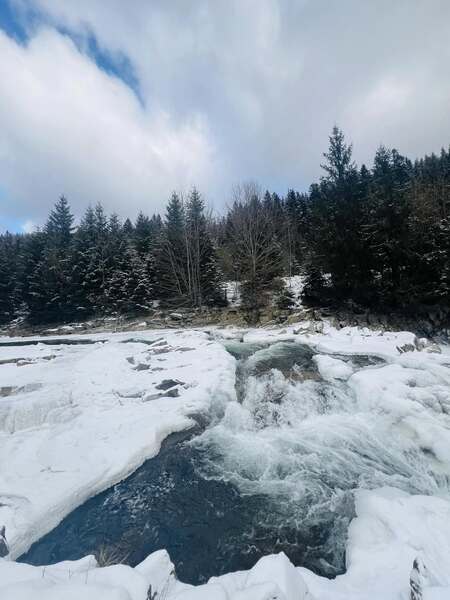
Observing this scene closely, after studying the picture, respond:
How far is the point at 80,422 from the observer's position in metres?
6.78

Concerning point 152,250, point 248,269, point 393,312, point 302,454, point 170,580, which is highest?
point 152,250

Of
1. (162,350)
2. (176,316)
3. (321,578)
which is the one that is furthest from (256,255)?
(321,578)

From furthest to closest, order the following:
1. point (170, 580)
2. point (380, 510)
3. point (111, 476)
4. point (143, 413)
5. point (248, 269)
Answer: point (248, 269) → point (143, 413) → point (111, 476) → point (380, 510) → point (170, 580)

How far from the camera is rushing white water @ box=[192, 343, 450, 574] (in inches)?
180

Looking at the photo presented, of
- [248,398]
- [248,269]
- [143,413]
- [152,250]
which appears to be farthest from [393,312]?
[152,250]

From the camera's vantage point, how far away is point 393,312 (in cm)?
1838

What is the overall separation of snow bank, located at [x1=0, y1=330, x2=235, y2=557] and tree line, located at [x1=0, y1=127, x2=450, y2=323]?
532 inches

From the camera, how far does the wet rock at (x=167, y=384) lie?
8703mm

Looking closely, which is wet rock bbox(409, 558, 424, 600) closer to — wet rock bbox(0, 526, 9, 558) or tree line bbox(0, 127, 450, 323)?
wet rock bbox(0, 526, 9, 558)

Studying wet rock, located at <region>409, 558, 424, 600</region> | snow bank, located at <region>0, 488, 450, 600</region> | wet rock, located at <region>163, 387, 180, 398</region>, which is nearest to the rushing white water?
snow bank, located at <region>0, 488, 450, 600</region>

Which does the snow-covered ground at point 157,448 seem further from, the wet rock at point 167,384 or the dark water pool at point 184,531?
the dark water pool at point 184,531

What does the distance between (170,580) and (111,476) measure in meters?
2.60

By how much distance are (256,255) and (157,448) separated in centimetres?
2187

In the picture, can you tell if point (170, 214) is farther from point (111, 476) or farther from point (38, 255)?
point (111, 476)
